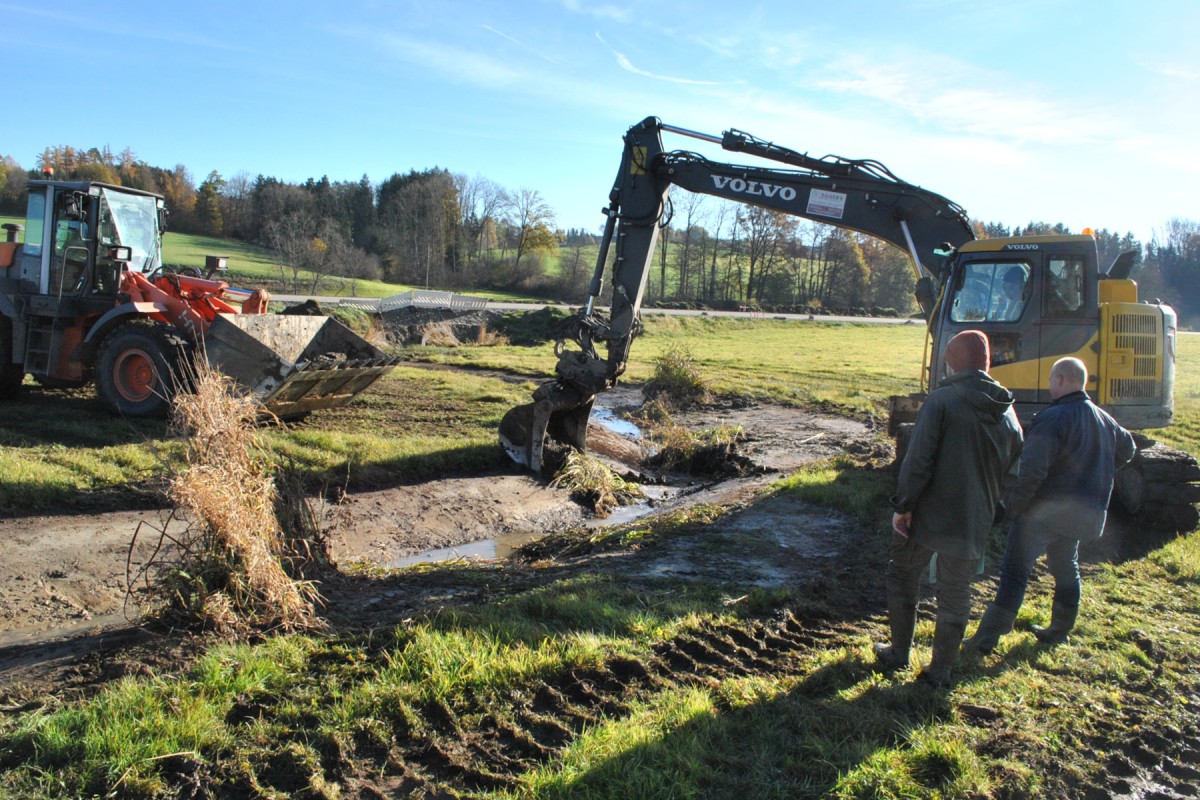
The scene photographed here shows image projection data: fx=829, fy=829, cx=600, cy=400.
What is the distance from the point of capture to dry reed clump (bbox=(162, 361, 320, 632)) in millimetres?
4633

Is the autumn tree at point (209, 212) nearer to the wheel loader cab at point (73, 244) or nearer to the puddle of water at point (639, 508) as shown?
the wheel loader cab at point (73, 244)

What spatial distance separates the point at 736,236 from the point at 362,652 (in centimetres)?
6159

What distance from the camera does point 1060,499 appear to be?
215 inches

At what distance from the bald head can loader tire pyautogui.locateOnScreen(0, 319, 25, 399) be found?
12090 millimetres

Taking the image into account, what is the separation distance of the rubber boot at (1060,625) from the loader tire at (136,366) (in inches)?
378

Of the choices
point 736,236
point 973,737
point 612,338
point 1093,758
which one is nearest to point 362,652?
point 973,737

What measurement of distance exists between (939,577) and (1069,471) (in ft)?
4.77

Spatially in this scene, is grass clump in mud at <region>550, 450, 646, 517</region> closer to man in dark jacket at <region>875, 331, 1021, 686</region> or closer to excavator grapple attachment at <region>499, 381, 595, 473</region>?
excavator grapple attachment at <region>499, 381, 595, 473</region>

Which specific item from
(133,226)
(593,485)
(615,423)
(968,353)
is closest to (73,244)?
(133,226)

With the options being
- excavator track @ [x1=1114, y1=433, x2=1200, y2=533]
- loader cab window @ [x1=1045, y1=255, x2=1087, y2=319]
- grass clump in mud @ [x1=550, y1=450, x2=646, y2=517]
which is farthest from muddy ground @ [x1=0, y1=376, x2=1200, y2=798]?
loader cab window @ [x1=1045, y1=255, x2=1087, y2=319]

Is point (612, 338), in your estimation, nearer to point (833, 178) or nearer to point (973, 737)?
point (833, 178)

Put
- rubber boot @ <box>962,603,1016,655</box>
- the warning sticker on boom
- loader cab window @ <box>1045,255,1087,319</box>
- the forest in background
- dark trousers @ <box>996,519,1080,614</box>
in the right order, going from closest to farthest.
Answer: rubber boot @ <box>962,603,1016,655</box>, dark trousers @ <box>996,519,1080,614</box>, loader cab window @ <box>1045,255,1087,319</box>, the warning sticker on boom, the forest in background

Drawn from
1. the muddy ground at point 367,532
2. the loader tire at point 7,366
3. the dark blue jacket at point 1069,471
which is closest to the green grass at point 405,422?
the loader tire at point 7,366

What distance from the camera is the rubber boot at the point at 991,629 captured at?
527 cm
